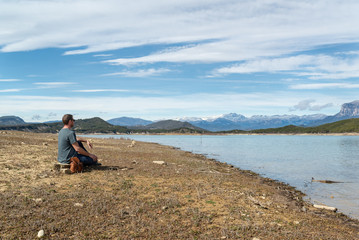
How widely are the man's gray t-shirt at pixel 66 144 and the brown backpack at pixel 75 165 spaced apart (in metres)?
0.33

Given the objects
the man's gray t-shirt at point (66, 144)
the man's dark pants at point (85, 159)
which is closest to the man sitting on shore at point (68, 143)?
the man's gray t-shirt at point (66, 144)

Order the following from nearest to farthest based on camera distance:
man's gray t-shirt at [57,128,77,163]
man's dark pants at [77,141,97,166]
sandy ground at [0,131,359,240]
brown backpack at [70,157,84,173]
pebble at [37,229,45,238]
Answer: pebble at [37,229,45,238] → sandy ground at [0,131,359,240] → man's gray t-shirt at [57,128,77,163] → brown backpack at [70,157,84,173] → man's dark pants at [77,141,97,166]

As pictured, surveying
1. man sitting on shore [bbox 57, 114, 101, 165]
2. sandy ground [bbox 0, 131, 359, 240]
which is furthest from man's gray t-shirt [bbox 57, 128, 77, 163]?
sandy ground [bbox 0, 131, 359, 240]

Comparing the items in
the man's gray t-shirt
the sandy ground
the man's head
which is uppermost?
the man's head

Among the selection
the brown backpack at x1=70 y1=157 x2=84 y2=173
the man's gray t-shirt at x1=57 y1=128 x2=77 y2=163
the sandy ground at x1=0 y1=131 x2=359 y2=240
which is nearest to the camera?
the sandy ground at x1=0 y1=131 x2=359 y2=240

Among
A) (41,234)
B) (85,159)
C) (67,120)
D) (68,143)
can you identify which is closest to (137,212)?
(41,234)

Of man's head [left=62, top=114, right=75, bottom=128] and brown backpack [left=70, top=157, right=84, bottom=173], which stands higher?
man's head [left=62, top=114, right=75, bottom=128]

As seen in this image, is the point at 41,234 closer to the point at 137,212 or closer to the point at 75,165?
the point at 137,212

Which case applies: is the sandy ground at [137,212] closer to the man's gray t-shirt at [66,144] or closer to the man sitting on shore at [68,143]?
the man's gray t-shirt at [66,144]

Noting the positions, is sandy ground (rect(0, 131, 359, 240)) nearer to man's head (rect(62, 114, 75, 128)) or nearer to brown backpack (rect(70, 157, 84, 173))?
brown backpack (rect(70, 157, 84, 173))

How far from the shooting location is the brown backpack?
52.7ft

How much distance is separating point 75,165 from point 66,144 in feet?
4.69

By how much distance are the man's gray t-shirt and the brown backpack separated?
327 millimetres

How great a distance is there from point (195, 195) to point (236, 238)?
521 cm
